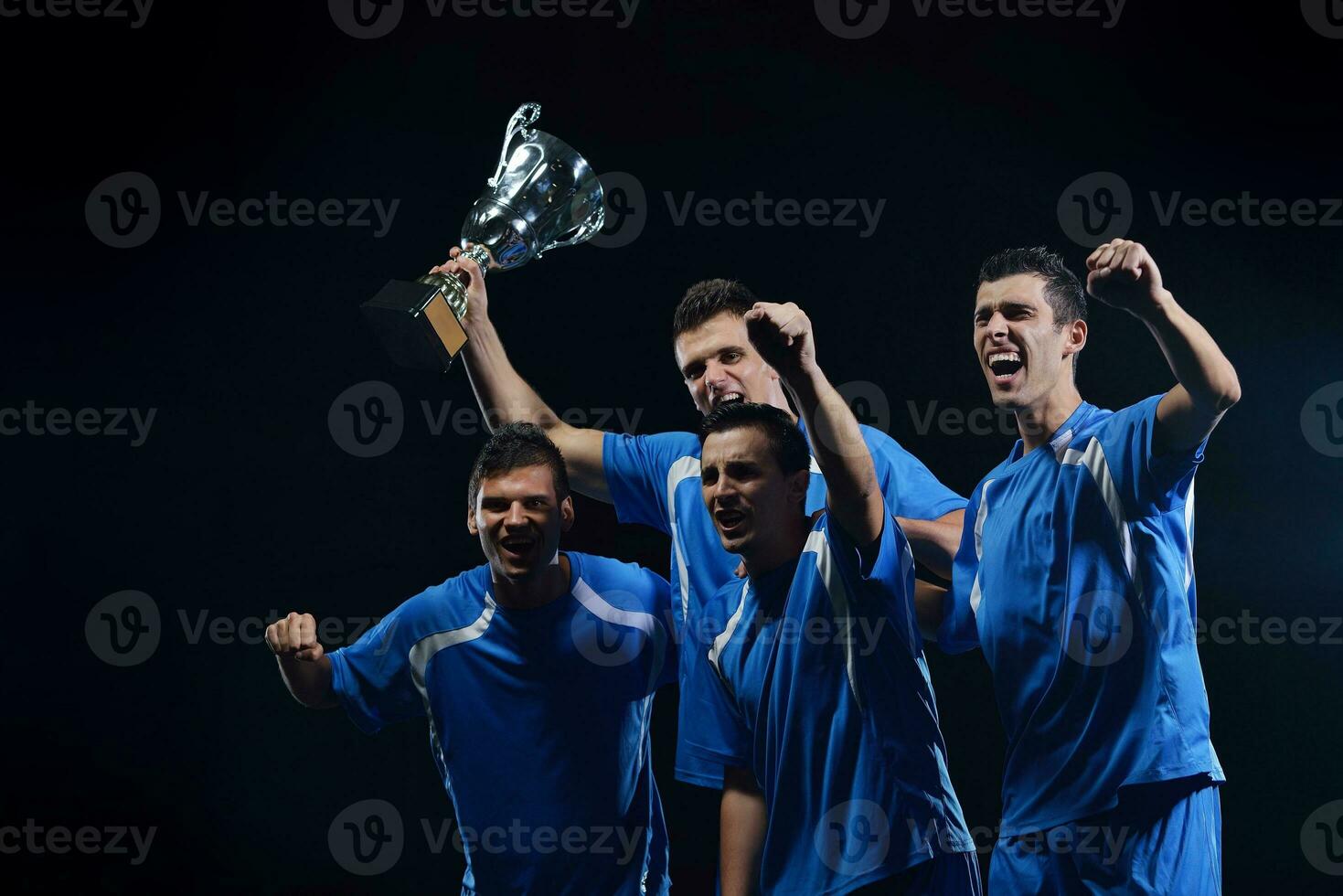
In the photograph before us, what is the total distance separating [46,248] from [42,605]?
982mm

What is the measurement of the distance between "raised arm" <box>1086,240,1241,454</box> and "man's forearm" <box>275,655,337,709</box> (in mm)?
1529

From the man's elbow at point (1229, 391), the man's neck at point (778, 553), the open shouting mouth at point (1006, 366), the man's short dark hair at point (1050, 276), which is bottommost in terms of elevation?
the man's neck at point (778, 553)

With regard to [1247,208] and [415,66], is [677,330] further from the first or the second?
[1247,208]

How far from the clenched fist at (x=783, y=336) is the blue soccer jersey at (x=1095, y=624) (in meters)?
0.72

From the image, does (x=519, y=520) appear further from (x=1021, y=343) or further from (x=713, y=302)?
(x=1021, y=343)

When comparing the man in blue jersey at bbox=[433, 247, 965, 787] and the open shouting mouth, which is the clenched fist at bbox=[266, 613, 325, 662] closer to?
the man in blue jersey at bbox=[433, 247, 965, 787]

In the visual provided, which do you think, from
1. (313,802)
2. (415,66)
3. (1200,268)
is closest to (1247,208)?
(1200,268)

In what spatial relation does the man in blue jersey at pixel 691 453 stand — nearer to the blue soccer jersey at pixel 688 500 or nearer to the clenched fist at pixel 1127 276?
the blue soccer jersey at pixel 688 500

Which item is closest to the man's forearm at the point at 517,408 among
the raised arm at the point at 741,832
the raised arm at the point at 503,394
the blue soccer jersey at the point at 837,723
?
the raised arm at the point at 503,394

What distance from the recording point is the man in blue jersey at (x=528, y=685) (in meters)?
2.34

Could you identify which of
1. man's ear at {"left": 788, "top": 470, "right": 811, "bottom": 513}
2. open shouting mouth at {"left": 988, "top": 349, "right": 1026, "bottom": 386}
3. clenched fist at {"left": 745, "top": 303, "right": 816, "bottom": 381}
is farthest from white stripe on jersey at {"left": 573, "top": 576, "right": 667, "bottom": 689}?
open shouting mouth at {"left": 988, "top": 349, "right": 1026, "bottom": 386}

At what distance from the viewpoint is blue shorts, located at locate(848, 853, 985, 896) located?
2080 millimetres

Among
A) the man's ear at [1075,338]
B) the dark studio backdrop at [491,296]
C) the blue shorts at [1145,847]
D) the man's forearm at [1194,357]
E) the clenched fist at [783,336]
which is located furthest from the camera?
the dark studio backdrop at [491,296]

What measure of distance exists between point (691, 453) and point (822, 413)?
2.36 ft
